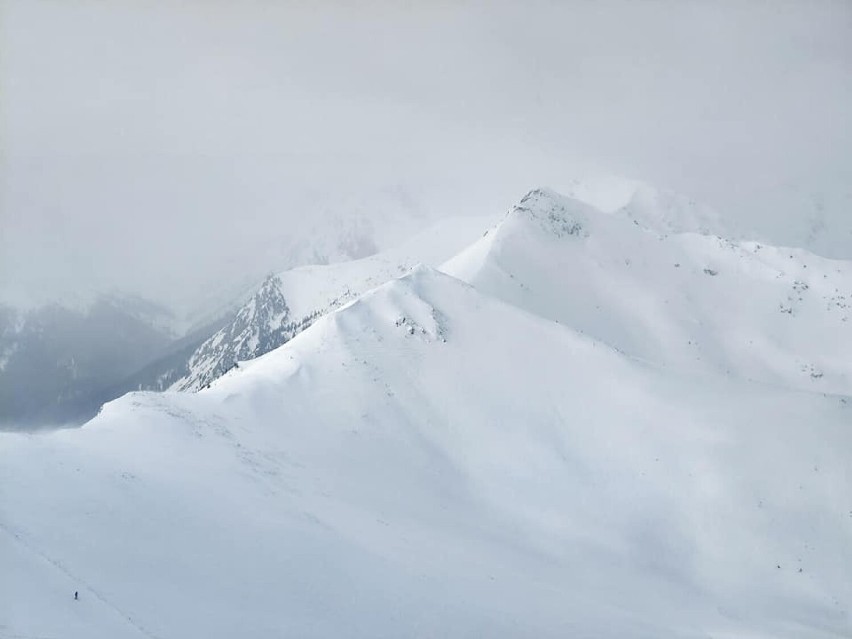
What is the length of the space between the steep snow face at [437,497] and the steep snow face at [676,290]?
23.2 m

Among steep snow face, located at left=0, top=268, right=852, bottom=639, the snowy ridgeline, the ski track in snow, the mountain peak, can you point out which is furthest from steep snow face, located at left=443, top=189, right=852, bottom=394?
the ski track in snow

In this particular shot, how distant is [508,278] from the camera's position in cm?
10344

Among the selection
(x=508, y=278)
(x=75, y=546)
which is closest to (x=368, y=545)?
(x=75, y=546)

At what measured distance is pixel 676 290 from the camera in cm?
11025

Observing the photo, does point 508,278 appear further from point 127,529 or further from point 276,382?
point 127,529

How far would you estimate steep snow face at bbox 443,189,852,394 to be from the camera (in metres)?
99.0

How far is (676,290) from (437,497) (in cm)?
7041

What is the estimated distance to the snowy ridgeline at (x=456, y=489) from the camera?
3092 centimetres

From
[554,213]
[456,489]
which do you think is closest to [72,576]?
[456,489]

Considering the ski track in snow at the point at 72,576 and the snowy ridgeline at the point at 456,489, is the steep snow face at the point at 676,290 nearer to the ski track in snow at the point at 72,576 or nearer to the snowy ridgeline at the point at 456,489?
the snowy ridgeline at the point at 456,489

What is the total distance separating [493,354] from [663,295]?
45.3 meters

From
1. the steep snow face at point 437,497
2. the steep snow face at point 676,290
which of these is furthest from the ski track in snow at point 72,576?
the steep snow face at point 676,290

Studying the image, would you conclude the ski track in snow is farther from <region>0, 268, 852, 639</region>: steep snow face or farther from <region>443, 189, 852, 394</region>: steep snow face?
<region>443, 189, 852, 394</region>: steep snow face

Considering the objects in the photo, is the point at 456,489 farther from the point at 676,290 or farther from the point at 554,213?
the point at 554,213
